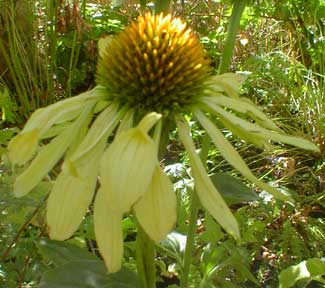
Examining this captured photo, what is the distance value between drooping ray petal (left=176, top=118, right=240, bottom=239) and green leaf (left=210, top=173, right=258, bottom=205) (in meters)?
0.19

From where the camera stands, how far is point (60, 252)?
782 millimetres

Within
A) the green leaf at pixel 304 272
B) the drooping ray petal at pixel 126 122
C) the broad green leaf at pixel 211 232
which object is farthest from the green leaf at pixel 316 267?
the drooping ray petal at pixel 126 122

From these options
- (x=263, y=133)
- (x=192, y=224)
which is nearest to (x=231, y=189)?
(x=192, y=224)

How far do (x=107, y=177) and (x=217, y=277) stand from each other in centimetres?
60

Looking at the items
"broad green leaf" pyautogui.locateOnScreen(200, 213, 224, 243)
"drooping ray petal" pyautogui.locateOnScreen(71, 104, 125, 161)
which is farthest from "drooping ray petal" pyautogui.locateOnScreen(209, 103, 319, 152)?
"broad green leaf" pyautogui.locateOnScreen(200, 213, 224, 243)

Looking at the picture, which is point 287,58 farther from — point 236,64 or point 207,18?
point 207,18

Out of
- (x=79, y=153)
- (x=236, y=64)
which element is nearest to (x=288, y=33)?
(x=236, y=64)

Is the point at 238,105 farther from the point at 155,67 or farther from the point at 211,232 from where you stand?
the point at 211,232

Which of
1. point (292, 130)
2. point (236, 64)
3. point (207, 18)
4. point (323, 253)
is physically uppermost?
point (207, 18)

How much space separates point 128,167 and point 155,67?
23cm

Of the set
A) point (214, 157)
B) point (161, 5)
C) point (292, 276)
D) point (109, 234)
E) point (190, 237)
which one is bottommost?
point (214, 157)

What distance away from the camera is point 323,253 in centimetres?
166

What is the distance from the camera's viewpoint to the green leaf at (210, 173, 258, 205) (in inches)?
32.9

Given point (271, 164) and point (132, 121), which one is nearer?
point (132, 121)
